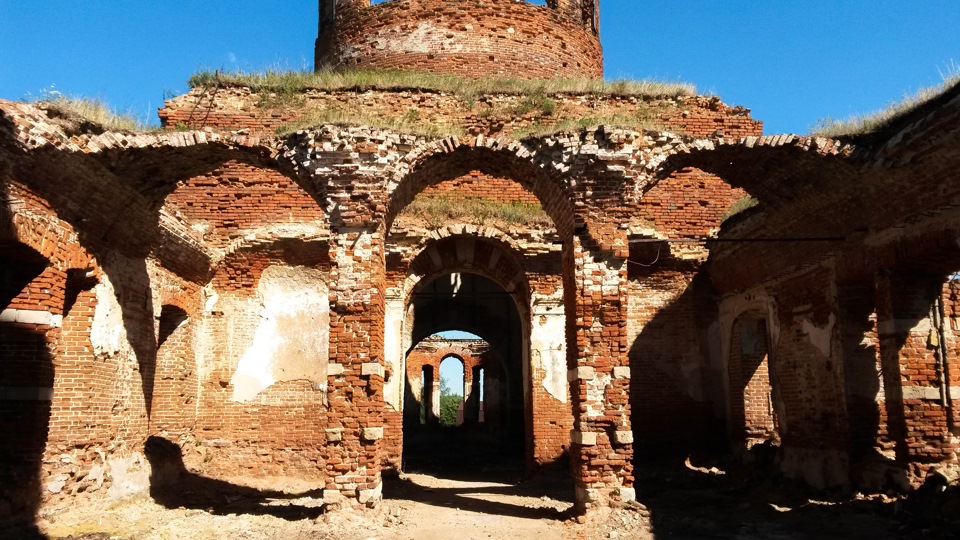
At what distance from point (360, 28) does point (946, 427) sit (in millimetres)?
14415

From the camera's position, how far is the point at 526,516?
8.98 metres

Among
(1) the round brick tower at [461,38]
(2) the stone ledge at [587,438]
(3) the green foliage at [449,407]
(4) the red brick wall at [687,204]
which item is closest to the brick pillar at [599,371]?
(2) the stone ledge at [587,438]

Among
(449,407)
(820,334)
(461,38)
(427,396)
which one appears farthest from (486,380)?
(820,334)

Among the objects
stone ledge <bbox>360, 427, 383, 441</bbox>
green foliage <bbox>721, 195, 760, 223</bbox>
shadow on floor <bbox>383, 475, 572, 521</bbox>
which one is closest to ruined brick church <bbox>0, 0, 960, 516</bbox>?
stone ledge <bbox>360, 427, 383, 441</bbox>

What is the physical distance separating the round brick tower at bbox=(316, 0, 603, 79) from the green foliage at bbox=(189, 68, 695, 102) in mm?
1112

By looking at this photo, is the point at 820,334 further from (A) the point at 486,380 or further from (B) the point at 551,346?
(A) the point at 486,380

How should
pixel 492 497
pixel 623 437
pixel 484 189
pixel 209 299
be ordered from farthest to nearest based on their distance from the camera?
pixel 484 189 < pixel 209 299 < pixel 492 497 < pixel 623 437

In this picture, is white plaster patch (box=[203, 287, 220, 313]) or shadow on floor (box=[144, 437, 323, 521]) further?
white plaster patch (box=[203, 287, 220, 313])

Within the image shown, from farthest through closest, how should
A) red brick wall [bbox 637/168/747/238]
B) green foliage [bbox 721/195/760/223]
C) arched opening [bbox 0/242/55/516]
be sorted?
red brick wall [bbox 637/168/747/238]
green foliage [bbox 721/195/760/223]
arched opening [bbox 0/242/55/516]

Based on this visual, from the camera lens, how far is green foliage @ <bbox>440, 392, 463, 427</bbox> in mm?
35719

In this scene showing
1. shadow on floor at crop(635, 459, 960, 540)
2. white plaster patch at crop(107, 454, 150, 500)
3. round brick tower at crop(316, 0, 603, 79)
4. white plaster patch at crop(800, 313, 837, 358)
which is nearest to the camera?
shadow on floor at crop(635, 459, 960, 540)

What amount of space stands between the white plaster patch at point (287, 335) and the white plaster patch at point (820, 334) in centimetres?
782

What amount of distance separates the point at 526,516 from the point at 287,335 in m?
5.86

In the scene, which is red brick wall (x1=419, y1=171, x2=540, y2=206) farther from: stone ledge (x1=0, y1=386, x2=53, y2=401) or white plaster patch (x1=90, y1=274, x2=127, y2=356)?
stone ledge (x1=0, y1=386, x2=53, y2=401)
